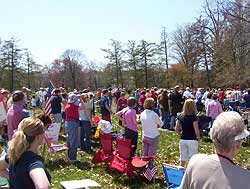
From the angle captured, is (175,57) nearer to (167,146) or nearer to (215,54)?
(215,54)

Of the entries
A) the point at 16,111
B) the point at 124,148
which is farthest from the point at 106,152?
the point at 16,111

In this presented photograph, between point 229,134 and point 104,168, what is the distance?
7102 mm

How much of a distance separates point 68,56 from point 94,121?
55.8 meters

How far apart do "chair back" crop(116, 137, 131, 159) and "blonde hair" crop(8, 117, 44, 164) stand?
192 inches

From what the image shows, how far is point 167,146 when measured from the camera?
12.6 meters

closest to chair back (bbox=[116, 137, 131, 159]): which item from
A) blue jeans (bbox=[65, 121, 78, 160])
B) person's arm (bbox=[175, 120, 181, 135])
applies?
person's arm (bbox=[175, 120, 181, 135])

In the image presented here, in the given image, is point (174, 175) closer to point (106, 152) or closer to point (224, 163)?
point (224, 163)

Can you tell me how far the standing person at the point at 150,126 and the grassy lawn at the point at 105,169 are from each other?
0.64 metres

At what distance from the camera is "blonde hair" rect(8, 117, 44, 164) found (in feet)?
10.1

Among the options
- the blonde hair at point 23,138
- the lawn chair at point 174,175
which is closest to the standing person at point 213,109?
the lawn chair at point 174,175

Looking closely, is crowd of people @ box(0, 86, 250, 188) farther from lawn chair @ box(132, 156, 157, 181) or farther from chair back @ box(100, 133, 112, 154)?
lawn chair @ box(132, 156, 157, 181)

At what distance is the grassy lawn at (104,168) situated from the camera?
26.8 ft

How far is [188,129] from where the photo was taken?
23.8ft

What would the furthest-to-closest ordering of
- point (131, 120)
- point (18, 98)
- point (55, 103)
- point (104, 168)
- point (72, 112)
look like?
point (55, 103)
point (72, 112)
point (104, 168)
point (131, 120)
point (18, 98)
